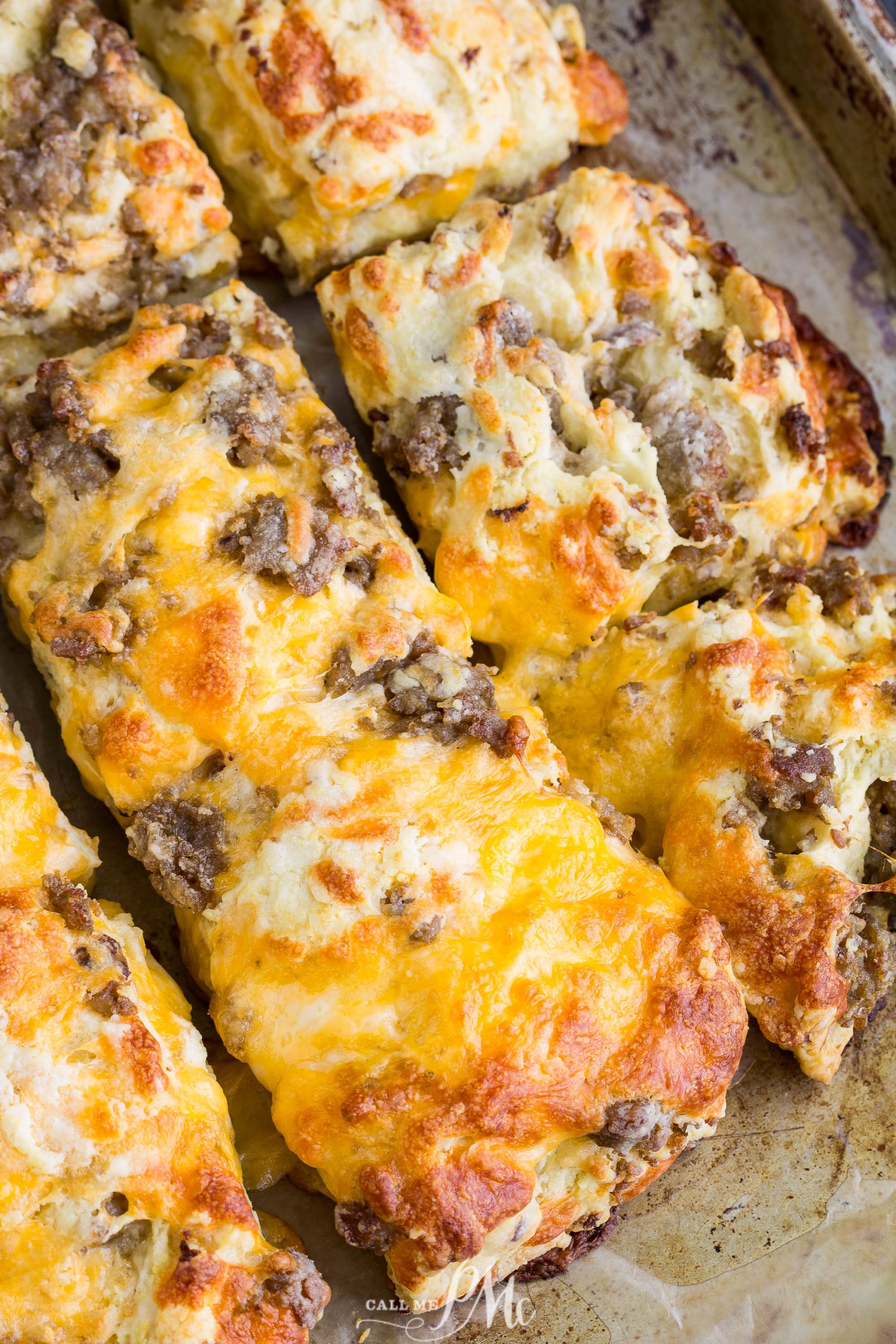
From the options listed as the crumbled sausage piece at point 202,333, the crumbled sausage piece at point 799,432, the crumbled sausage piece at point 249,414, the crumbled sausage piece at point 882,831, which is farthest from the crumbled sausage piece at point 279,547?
the crumbled sausage piece at point 882,831

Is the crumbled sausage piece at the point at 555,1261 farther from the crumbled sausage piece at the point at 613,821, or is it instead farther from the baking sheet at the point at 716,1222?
the crumbled sausage piece at the point at 613,821

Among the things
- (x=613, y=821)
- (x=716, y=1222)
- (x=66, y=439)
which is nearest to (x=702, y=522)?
(x=613, y=821)

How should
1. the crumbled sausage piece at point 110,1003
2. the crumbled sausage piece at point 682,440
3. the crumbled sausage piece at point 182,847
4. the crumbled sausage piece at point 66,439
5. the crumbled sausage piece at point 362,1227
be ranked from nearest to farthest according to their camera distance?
the crumbled sausage piece at point 110,1003 → the crumbled sausage piece at point 362,1227 → the crumbled sausage piece at point 182,847 → the crumbled sausage piece at point 66,439 → the crumbled sausage piece at point 682,440

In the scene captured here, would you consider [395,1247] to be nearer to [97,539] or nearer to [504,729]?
[504,729]

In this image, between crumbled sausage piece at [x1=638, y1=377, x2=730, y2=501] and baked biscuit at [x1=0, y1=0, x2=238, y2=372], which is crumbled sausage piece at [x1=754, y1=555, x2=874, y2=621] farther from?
baked biscuit at [x1=0, y1=0, x2=238, y2=372]

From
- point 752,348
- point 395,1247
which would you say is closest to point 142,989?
point 395,1247

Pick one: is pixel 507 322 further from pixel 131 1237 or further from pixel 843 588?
pixel 131 1237
